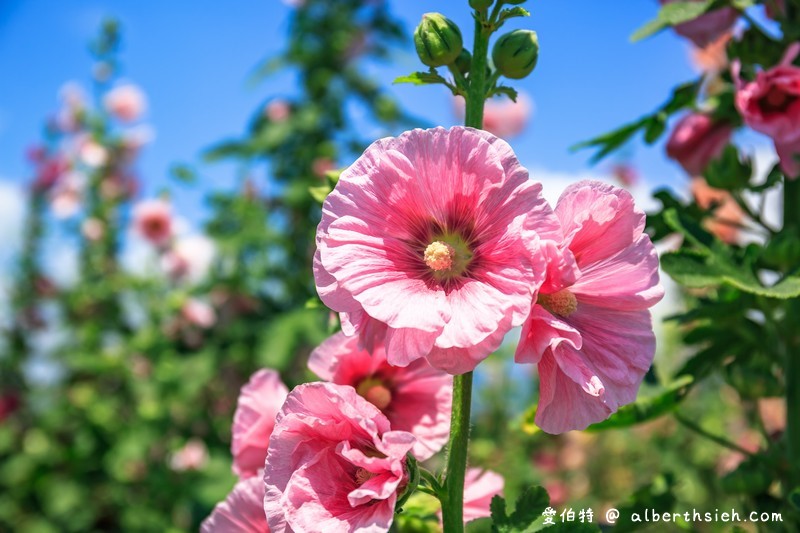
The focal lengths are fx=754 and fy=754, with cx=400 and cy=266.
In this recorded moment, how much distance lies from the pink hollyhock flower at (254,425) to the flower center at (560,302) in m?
0.38

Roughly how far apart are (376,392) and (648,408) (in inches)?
20.9

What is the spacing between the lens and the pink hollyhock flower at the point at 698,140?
147 cm

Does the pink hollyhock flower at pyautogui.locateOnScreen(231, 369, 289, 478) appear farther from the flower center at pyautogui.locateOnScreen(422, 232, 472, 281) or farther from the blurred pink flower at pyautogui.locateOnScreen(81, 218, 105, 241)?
the blurred pink flower at pyautogui.locateOnScreen(81, 218, 105, 241)

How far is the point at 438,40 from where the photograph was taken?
0.86 metres

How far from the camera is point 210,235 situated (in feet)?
11.1

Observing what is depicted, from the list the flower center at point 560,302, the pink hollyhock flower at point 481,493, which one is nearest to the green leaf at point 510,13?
the flower center at point 560,302

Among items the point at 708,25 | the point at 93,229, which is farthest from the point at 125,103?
the point at 708,25

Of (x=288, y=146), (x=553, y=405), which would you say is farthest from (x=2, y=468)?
(x=553, y=405)

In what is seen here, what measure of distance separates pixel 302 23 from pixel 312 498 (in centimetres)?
301

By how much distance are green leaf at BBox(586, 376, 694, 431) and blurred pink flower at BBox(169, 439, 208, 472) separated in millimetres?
2470

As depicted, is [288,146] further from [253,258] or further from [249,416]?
[249,416]

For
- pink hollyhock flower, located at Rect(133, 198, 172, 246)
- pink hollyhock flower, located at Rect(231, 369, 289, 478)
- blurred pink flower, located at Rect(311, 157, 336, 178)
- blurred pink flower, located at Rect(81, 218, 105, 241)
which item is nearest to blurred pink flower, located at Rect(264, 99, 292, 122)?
blurred pink flower, located at Rect(311, 157, 336, 178)

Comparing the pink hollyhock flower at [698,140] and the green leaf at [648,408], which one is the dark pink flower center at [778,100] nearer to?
the pink hollyhock flower at [698,140]

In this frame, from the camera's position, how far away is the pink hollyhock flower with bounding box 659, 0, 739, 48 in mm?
1453
